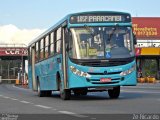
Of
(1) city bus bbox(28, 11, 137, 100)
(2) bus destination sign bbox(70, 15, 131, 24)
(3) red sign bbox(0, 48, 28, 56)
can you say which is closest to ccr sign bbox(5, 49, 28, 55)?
(3) red sign bbox(0, 48, 28, 56)

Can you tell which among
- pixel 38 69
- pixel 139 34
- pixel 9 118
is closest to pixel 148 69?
pixel 139 34

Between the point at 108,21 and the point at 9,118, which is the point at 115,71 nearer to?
the point at 108,21

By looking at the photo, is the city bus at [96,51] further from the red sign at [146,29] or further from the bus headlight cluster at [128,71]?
the red sign at [146,29]

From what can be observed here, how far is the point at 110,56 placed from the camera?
18766 mm

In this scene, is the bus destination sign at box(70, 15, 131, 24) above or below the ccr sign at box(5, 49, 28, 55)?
below

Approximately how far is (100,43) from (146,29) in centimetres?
6614

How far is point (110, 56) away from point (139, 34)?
216 feet

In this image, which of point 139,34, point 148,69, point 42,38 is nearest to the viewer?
point 42,38

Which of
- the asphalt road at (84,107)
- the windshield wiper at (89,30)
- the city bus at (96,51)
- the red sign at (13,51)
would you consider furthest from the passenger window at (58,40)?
the red sign at (13,51)

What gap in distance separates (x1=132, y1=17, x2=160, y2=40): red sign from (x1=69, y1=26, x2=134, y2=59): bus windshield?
64644mm

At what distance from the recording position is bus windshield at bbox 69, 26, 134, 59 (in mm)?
18719

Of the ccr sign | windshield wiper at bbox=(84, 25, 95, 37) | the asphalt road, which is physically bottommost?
the asphalt road

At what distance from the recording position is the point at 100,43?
61.9 ft

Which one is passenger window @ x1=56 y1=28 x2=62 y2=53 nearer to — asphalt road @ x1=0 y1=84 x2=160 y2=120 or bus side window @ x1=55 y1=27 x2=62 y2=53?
bus side window @ x1=55 y1=27 x2=62 y2=53
